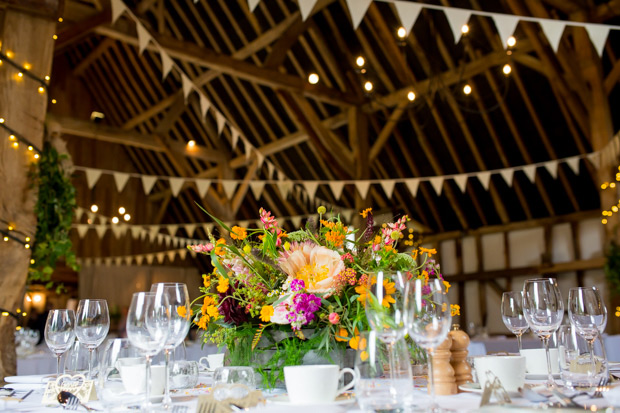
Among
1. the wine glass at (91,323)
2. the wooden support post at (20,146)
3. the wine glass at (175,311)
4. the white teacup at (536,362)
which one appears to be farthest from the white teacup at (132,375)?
the wooden support post at (20,146)

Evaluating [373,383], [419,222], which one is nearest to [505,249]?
[419,222]

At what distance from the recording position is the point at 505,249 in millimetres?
9117

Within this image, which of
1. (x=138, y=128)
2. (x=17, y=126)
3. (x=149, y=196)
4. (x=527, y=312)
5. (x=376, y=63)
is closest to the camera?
(x=527, y=312)

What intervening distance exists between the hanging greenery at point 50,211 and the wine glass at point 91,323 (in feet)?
5.79

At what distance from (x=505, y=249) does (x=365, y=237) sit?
8116 mm

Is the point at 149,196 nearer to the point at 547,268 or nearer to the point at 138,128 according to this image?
the point at 138,128

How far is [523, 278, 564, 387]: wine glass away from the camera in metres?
1.44

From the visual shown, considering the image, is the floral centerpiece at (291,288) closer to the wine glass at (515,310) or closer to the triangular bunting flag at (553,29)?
the wine glass at (515,310)

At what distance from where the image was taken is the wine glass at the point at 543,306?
144cm

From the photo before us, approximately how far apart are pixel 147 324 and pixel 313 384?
35 cm

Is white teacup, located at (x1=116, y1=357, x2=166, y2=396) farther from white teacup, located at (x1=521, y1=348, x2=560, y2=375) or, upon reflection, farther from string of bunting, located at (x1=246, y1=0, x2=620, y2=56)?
string of bunting, located at (x1=246, y1=0, x2=620, y2=56)

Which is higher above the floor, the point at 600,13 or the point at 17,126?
the point at 600,13

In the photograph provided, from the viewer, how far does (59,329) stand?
5.16ft

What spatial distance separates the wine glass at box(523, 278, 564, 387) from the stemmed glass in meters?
0.07
